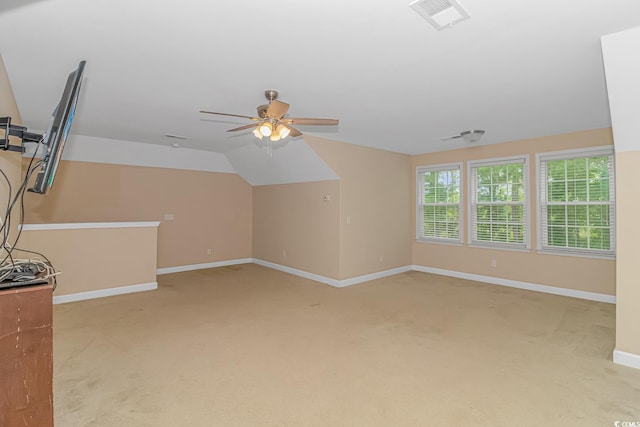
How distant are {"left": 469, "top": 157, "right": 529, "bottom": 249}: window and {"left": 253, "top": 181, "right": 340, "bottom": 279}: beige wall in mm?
2570

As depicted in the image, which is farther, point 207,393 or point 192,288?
point 192,288

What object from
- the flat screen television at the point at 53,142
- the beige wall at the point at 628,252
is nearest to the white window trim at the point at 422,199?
the beige wall at the point at 628,252

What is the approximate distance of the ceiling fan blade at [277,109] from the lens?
2701 mm

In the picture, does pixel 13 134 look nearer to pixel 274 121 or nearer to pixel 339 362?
pixel 274 121

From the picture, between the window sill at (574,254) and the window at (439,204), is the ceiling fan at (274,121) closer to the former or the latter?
the window at (439,204)

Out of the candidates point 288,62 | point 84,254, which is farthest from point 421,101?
point 84,254

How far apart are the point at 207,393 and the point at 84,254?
3.39m

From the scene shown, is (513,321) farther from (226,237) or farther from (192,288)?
(226,237)

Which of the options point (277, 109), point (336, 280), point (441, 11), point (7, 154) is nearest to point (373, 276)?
point (336, 280)

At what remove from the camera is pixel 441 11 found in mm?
1843

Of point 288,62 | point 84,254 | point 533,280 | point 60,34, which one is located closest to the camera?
point 60,34

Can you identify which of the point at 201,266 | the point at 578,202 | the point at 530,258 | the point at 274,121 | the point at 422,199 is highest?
the point at 274,121

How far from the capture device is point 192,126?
453 centimetres

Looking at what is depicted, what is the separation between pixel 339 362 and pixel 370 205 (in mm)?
3463
